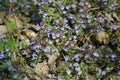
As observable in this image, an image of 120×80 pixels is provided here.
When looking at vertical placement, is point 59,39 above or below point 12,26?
below

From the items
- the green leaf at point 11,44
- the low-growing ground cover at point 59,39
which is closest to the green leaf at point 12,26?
the low-growing ground cover at point 59,39

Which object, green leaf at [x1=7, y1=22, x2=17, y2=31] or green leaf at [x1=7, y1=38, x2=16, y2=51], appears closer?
green leaf at [x1=7, y1=38, x2=16, y2=51]

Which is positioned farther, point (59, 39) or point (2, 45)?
point (59, 39)

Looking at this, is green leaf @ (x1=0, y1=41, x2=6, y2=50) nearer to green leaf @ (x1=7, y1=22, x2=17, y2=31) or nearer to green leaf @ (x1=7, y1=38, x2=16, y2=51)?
green leaf @ (x1=7, y1=38, x2=16, y2=51)

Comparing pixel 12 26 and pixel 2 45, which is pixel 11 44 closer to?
pixel 2 45

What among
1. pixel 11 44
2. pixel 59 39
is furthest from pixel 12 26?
pixel 59 39

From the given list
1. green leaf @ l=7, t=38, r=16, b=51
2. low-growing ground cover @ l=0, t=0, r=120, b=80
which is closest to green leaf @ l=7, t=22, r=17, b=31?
low-growing ground cover @ l=0, t=0, r=120, b=80

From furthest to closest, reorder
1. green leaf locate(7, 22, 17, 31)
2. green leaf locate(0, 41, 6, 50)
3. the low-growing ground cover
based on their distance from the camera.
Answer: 1. green leaf locate(7, 22, 17, 31)
2. green leaf locate(0, 41, 6, 50)
3. the low-growing ground cover

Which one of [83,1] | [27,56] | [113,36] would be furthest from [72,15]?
[27,56]
